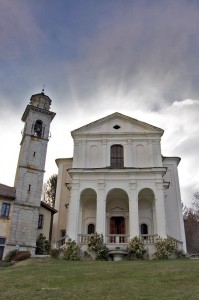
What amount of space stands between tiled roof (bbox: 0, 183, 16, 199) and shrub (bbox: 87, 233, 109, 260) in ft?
27.3

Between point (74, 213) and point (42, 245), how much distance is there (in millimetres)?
5170

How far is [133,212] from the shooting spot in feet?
81.2

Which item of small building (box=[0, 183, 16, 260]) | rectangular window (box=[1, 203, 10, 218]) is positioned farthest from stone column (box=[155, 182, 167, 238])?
rectangular window (box=[1, 203, 10, 218])

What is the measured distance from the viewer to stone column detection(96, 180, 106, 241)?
2411 cm

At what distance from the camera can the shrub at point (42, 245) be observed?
27.0 meters

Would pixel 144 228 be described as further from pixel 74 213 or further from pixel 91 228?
pixel 74 213

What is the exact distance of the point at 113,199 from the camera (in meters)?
29.0

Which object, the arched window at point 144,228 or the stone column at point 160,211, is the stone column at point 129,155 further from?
the arched window at point 144,228

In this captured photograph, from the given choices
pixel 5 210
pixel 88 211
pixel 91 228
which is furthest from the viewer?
pixel 88 211

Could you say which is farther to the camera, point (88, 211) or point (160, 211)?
point (88, 211)

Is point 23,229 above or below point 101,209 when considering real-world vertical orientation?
below

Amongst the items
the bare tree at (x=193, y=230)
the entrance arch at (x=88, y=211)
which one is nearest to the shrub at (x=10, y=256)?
the entrance arch at (x=88, y=211)

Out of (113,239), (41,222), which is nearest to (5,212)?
(41,222)

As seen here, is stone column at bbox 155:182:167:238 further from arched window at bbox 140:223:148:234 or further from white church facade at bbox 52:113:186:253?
arched window at bbox 140:223:148:234
